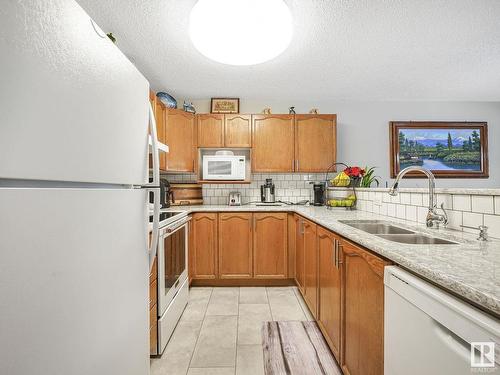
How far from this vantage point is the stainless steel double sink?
125cm

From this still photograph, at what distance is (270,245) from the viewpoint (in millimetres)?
2785

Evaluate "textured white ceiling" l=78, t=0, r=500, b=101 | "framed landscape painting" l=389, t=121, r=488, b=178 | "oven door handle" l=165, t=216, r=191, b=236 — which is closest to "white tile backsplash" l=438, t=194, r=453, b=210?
"textured white ceiling" l=78, t=0, r=500, b=101

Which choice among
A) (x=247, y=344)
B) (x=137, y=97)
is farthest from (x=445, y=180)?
(x=137, y=97)

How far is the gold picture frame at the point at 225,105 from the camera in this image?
345 centimetres

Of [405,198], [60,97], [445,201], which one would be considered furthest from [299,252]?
[60,97]

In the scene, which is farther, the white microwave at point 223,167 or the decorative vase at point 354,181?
the white microwave at point 223,167

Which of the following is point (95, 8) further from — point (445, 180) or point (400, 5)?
point (445, 180)

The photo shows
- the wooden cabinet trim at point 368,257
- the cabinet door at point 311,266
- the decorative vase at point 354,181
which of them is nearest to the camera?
the wooden cabinet trim at point 368,257

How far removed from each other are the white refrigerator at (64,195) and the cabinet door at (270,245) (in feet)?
6.43

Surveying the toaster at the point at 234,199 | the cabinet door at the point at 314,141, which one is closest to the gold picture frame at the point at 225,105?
the cabinet door at the point at 314,141

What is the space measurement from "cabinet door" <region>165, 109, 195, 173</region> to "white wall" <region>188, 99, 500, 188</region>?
1.87ft

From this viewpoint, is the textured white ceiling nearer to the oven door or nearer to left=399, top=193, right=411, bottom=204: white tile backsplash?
left=399, top=193, right=411, bottom=204: white tile backsplash

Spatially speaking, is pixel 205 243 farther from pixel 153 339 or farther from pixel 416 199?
pixel 416 199

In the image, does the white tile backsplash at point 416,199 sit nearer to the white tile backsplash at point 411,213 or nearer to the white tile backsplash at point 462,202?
the white tile backsplash at point 411,213
